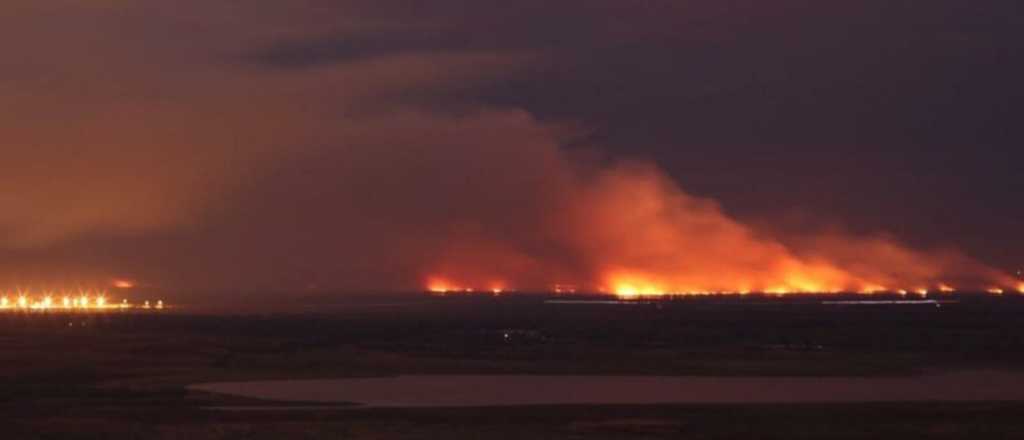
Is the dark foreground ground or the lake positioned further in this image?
the lake

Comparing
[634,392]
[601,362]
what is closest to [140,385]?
[634,392]

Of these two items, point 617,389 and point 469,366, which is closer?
point 617,389

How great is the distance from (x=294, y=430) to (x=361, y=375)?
22.1 meters

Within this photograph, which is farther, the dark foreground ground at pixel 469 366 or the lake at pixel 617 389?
the lake at pixel 617 389

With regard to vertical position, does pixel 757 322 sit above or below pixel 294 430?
above

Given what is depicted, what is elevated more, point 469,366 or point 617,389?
point 469,366

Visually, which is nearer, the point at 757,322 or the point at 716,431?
the point at 716,431

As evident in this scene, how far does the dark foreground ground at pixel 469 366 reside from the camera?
4253 centimetres

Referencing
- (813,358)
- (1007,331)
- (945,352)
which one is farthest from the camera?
(1007,331)

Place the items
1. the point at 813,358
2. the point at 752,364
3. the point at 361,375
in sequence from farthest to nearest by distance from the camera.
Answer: the point at 813,358 → the point at 752,364 → the point at 361,375

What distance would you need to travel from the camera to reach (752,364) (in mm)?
70812

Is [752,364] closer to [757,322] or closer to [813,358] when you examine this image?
[813,358]

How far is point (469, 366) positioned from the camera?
6975 cm

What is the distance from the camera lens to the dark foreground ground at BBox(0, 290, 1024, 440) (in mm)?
42531
